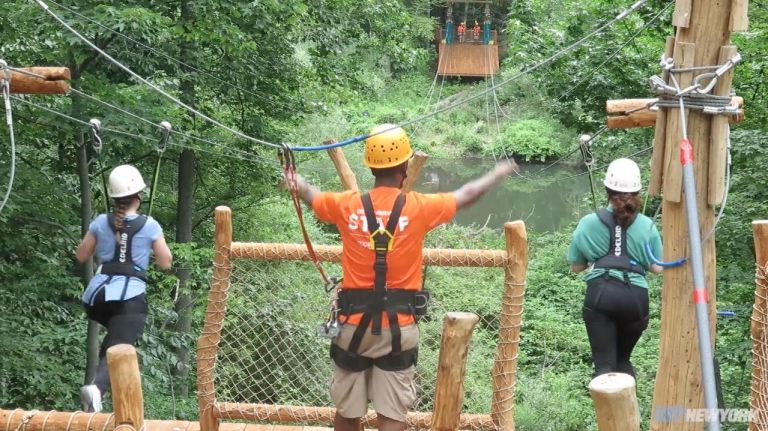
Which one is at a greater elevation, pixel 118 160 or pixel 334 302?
pixel 118 160

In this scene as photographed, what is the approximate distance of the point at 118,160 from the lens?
7910 millimetres

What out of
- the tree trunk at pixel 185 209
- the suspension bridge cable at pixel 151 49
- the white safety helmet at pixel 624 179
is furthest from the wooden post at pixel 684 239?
the tree trunk at pixel 185 209

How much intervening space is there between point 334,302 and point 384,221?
364 mm

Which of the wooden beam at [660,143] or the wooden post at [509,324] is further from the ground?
the wooden beam at [660,143]

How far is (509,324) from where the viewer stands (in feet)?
12.9

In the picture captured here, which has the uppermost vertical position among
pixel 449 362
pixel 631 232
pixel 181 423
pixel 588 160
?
pixel 588 160

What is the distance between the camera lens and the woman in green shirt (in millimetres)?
3717

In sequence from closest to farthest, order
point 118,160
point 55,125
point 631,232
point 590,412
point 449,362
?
1. point 449,362
2. point 631,232
3. point 55,125
4. point 118,160
5. point 590,412

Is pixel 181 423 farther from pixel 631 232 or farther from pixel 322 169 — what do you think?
pixel 322 169

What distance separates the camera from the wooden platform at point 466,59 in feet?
97.1

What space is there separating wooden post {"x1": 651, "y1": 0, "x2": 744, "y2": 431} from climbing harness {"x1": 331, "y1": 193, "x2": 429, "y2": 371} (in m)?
0.90

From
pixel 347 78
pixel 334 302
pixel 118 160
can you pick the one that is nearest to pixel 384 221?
pixel 334 302

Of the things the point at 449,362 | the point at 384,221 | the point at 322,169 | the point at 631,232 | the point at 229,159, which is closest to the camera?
the point at 449,362

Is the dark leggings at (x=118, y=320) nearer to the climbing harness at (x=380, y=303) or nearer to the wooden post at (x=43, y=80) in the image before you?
the wooden post at (x=43, y=80)
